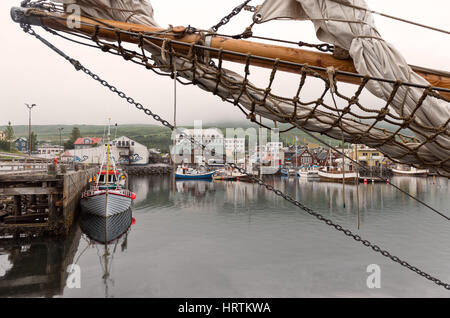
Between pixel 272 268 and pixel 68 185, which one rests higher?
pixel 68 185

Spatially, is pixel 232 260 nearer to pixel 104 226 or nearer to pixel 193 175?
pixel 104 226

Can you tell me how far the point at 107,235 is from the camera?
49.1ft

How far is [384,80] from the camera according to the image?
2.79 meters

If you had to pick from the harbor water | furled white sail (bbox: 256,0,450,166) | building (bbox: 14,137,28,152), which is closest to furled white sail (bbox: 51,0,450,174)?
furled white sail (bbox: 256,0,450,166)

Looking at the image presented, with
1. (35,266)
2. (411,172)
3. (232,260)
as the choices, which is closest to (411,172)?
(411,172)

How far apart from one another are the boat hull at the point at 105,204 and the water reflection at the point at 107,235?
41 cm

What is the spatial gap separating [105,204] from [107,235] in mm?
2443

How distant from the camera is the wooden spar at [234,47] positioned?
3.43 meters

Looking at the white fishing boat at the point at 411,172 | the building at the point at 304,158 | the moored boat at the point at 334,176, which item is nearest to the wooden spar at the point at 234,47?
the moored boat at the point at 334,176

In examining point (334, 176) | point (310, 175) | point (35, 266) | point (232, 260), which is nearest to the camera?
point (35, 266)
